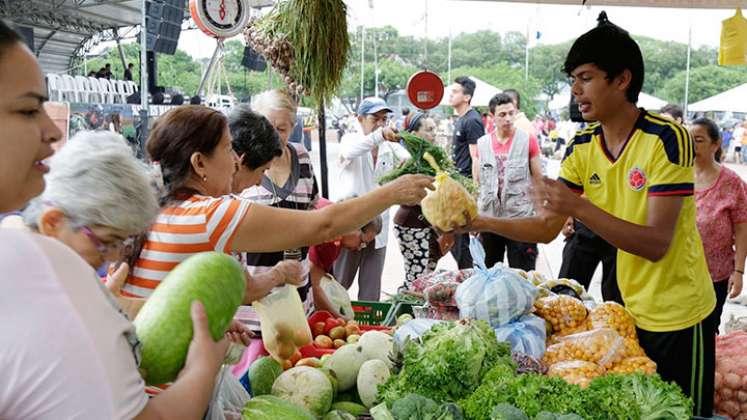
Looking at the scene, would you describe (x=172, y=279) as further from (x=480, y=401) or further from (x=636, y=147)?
(x=636, y=147)

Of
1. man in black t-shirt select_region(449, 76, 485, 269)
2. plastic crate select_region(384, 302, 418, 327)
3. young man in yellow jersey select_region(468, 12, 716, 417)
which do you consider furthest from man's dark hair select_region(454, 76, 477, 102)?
young man in yellow jersey select_region(468, 12, 716, 417)

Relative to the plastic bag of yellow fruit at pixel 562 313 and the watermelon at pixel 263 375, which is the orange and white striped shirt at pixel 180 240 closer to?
the watermelon at pixel 263 375

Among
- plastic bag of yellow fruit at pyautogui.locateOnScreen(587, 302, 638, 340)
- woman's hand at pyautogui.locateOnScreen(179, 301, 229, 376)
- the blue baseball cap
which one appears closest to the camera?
woman's hand at pyautogui.locateOnScreen(179, 301, 229, 376)

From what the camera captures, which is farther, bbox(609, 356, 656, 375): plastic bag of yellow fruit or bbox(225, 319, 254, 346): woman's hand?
→ bbox(609, 356, 656, 375): plastic bag of yellow fruit

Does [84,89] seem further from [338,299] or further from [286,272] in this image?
[286,272]

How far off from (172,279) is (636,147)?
1.84 metres

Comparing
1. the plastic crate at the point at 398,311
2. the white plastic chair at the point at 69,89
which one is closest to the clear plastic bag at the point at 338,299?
the plastic crate at the point at 398,311

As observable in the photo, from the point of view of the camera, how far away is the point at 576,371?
7.67 ft

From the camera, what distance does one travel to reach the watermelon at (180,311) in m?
1.23

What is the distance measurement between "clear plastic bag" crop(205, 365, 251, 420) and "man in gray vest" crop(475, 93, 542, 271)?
4271mm

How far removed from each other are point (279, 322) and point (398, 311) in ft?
3.63

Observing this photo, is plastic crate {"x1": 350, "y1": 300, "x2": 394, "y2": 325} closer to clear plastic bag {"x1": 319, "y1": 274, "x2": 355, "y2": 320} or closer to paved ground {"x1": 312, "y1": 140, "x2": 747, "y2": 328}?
clear plastic bag {"x1": 319, "y1": 274, "x2": 355, "y2": 320}

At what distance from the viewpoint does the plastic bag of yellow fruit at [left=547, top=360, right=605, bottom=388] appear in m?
2.30

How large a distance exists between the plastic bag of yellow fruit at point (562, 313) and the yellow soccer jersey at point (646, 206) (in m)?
0.23
